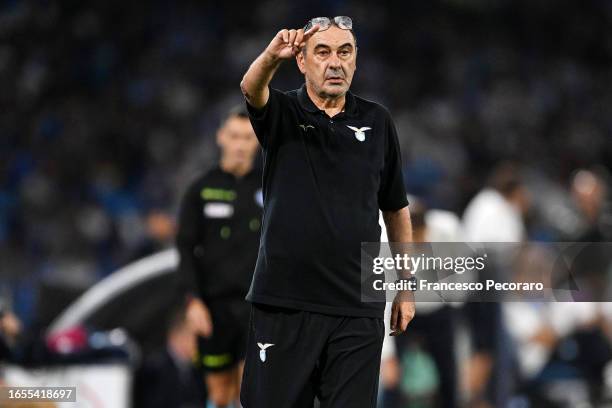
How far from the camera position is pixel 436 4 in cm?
1727

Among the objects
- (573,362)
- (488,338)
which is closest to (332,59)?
(488,338)

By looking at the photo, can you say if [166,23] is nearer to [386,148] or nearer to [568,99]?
[568,99]

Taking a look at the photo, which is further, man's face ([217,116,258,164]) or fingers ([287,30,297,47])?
man's face ([217,116,258,164])

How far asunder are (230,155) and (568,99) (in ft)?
34.3

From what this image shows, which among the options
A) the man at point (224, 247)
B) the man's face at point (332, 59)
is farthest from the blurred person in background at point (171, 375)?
the man's face at point (332, 59)

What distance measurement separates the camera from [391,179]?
15.3 ft

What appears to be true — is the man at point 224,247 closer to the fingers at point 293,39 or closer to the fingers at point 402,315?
the fingers at point 402,315

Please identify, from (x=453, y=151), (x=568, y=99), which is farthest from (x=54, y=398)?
(x=568, y=99)

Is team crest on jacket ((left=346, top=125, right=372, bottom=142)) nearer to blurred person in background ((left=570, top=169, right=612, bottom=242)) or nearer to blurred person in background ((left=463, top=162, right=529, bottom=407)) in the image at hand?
blurred person in background ((left=463, top=162, right=529, bottom=407))

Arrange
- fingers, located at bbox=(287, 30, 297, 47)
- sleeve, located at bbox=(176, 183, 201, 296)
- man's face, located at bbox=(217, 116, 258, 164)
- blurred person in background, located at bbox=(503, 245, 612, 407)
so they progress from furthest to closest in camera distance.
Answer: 1. blurred person in background, located at bbox=(503, 245, 612, 407)
2. sleeve, located at bbox=(176, 183, 201, 296)
3. man's face, located at bbox=(217, 116, 258, 164)
4. fingers, located at bbox=(287, 30, 297, 47)

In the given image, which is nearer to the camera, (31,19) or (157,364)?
(157,364)

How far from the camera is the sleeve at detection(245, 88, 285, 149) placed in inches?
170

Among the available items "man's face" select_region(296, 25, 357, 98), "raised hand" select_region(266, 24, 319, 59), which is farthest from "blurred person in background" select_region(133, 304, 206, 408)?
"raised hand" select_region(266, 24, 319, 59)

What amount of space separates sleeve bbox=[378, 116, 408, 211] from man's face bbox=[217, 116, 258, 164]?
8.38 feet
